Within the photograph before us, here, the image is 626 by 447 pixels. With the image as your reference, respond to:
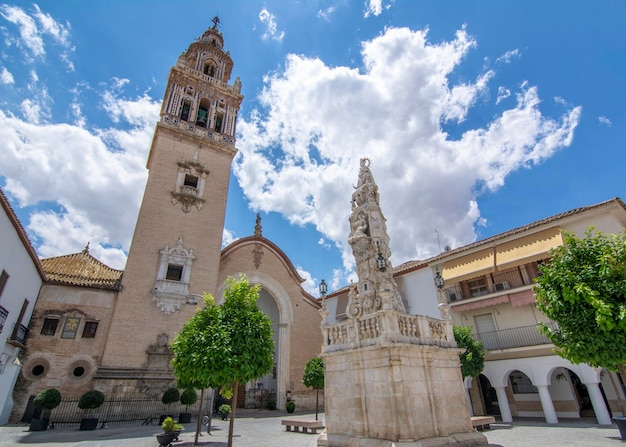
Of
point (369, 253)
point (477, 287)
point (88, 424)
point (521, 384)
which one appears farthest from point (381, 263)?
point (88, 424)

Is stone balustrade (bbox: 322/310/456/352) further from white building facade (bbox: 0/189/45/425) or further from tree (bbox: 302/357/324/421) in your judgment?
white building facade (bbox: 0/189/45/425)

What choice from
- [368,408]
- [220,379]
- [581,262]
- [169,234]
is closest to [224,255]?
[169,234]

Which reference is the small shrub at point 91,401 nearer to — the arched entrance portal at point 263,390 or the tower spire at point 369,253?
the arched entrance portal at point 263,390

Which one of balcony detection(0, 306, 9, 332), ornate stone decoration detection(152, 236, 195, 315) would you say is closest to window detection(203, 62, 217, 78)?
ornate stone decoration detection(152, 236, 195, 315)

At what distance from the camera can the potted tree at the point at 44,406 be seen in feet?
43.3

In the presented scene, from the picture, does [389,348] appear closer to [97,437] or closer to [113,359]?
[97,437]

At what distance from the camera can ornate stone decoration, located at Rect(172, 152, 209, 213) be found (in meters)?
22.9

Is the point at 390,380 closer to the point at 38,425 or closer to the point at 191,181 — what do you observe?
the point at 38,425

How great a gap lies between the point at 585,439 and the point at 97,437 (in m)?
15.9

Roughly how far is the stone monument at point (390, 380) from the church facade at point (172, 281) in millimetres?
11328

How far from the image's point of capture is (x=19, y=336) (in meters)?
15.3

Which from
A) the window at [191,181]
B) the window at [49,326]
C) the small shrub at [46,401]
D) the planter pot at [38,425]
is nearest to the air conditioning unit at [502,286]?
the window at [191,181]

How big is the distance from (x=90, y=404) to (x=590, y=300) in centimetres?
1878

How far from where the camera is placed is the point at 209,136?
2625 centimetres
